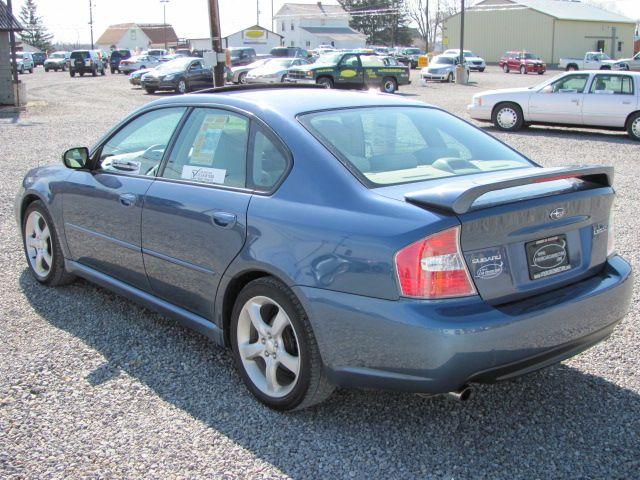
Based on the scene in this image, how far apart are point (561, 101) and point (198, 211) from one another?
1390 cm

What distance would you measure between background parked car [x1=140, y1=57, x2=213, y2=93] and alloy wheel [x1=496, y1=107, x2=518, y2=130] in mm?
16449

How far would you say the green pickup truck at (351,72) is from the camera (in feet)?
92.7

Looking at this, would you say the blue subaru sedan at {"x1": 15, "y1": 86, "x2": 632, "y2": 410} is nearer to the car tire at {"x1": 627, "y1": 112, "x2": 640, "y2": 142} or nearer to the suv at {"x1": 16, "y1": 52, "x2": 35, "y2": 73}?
the car tire at {"x1": 627, "y1": 112, "x2": 640, "y2": 142}

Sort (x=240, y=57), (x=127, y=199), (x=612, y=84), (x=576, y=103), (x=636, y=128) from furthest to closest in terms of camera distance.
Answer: (x=240, y=57) → (x=576, y=103) → (x=612, y=84) → (x=636, y=128) → (x=127, y=199)

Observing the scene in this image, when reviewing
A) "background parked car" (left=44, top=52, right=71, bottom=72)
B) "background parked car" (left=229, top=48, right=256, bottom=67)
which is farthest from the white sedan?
"background parked car" (left=44, top=52, right=71, bottom=72)

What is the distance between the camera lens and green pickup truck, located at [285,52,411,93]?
28266 mm

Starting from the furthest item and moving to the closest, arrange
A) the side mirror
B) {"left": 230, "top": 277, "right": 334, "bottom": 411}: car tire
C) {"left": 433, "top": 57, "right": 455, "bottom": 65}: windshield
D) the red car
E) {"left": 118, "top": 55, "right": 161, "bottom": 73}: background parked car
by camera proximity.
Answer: the red car < {"left": 118, "top": 55, "right": 161, "bottom": 73}: background parked car < {"left": 433, "top": 57, "right": 455, "bottom": 65}: windshield < the side mirror < {"left": 230, "top": 277, "right": 334, "bottom": 411}: car tire

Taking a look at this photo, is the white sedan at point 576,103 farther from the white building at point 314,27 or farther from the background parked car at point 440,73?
the white building at point 314,27

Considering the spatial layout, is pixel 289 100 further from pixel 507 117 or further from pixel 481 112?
pixel 481 112

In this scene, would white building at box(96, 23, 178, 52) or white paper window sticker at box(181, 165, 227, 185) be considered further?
white building at box(96, 23, 178, 52)

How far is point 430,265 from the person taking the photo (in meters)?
2.94

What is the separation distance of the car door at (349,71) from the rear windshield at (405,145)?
80.8 ft

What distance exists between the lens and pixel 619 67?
40281 millimetres

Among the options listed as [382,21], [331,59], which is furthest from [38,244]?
[382,21]
